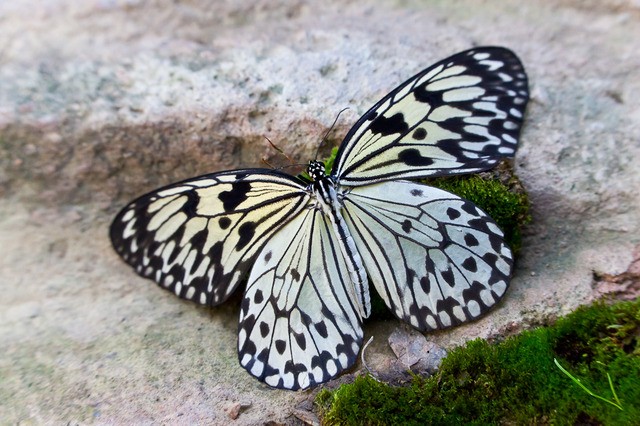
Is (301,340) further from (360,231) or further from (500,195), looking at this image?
(500,195)


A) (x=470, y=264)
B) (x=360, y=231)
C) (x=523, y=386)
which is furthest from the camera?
(x=360, y=231)

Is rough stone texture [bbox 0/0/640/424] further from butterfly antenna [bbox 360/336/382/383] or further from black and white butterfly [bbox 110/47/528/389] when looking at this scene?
black and white butterfly [bbox 110/47/528/389]

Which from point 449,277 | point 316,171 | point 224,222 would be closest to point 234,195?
point 224,222

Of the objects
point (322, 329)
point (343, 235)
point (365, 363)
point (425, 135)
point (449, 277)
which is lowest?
point (365, 363)

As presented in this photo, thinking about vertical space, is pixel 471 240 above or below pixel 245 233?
above

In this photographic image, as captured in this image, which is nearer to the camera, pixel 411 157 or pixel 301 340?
pixel 301 340

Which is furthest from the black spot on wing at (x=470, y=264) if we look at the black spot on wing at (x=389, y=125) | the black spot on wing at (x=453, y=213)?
the black spot on wing at (x=389, y=125)

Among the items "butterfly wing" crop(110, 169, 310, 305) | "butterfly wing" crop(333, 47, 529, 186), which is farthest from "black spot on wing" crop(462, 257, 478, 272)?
"butterfly wing" crop(110, 169, 310, 305)
